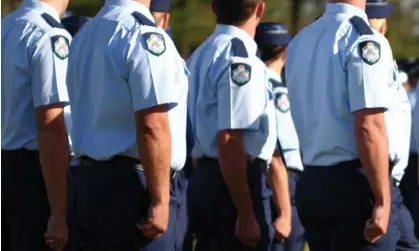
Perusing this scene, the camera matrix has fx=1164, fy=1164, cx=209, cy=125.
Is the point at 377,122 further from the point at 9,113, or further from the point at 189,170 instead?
the point at 189,170

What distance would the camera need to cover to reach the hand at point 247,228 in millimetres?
5988

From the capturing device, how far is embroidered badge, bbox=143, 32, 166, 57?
474cm

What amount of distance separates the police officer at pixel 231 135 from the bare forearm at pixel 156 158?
4.04 ft

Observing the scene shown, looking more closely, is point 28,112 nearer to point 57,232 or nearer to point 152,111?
point 57,232

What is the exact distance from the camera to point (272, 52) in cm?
729

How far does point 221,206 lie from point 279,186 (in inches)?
29.5

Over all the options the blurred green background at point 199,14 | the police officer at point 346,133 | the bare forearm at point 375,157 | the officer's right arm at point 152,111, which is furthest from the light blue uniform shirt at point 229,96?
the blurred green background at point 199,14

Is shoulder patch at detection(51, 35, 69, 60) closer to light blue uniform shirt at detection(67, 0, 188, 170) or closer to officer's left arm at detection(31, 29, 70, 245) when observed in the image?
officer's left arm at detection(31, 29, 70, 245)

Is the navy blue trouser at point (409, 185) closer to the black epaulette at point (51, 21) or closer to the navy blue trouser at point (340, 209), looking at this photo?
the navy blue trouser at point (340, 209)

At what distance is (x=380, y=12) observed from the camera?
676cm

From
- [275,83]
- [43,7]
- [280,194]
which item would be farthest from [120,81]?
[275,83]

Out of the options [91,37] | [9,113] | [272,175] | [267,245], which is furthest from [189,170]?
[91,37]

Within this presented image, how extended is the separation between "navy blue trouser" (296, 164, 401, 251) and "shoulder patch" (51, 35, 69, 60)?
1315mm

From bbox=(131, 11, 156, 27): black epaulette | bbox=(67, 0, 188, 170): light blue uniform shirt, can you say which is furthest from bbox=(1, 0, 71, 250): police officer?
bbox=(131, 11, 156, 27): black epaulette
